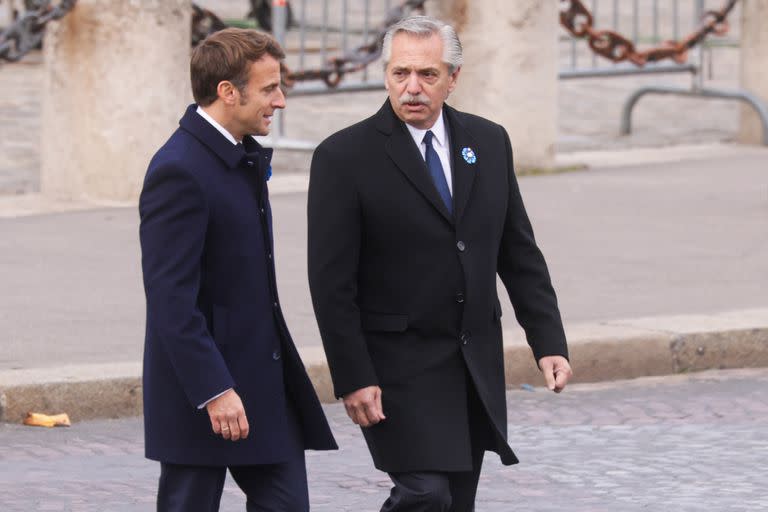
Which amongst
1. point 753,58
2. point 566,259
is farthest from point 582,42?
point 566,259

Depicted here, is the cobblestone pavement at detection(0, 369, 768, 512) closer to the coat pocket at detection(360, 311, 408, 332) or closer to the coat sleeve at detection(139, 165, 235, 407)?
the coat pocket at detection(360, 311, 408, 332)

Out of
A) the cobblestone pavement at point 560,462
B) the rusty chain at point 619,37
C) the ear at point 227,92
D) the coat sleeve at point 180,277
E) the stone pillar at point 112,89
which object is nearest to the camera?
the coat sleeve at point 180,277

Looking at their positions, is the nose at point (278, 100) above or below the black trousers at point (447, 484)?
above

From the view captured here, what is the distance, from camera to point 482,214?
448 cm

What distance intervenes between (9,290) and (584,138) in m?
8.13

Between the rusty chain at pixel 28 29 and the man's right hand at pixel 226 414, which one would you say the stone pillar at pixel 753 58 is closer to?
the rusty chain at pixel 28 29

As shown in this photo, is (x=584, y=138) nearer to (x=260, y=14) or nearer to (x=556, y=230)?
(x=556, y=230)

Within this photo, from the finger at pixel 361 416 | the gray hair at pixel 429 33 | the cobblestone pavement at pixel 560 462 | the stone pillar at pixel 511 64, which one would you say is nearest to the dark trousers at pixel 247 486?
the finger at pixel 361 416

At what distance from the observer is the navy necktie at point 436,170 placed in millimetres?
4461

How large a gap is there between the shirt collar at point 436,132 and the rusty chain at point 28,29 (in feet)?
22.9

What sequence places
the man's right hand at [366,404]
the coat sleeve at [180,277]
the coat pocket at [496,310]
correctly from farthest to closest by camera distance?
the coat pocket at [496,310] < the man's right hand at [366,404] < the coat sleeve at [180,277]

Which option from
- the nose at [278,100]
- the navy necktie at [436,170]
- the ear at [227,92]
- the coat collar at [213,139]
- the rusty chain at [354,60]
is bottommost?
the rusty chain at [354,60]

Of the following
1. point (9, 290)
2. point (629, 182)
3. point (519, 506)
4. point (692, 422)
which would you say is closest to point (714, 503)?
point (519, 506)

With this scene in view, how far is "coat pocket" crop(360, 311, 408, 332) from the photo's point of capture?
440 cm
